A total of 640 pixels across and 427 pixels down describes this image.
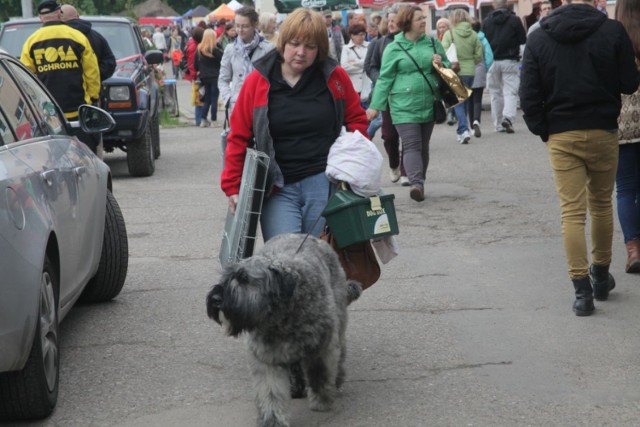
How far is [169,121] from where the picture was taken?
23.5 m

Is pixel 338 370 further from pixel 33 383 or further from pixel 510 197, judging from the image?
pixel 510 197

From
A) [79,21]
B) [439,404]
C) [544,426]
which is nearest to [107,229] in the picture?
[439,404]

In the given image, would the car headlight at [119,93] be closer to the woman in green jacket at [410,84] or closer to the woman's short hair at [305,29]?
the woman in green jacket at [410,84]

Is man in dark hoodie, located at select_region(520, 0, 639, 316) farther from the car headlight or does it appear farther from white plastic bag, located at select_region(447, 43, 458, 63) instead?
white plastic bag, located at select_region(447, 43, 458, 63)

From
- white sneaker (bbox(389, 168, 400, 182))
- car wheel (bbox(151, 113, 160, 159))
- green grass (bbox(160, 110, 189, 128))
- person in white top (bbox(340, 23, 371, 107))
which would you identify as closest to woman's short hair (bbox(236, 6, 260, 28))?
white sneaker (bbox(389, 168, 400, 182))

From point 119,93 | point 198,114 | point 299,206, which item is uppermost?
point 299,206

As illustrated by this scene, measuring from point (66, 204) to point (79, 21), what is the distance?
7.73 meters

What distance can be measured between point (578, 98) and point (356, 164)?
1766 millimetres

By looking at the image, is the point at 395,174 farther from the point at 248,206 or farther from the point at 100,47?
the point at 248,206

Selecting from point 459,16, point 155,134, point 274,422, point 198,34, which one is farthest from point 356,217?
point 198,34

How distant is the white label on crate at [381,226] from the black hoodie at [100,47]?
27.2 feet

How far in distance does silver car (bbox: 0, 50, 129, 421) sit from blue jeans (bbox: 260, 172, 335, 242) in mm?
1057

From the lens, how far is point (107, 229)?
290 inches

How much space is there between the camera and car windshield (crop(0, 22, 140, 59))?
1466 centimetres
